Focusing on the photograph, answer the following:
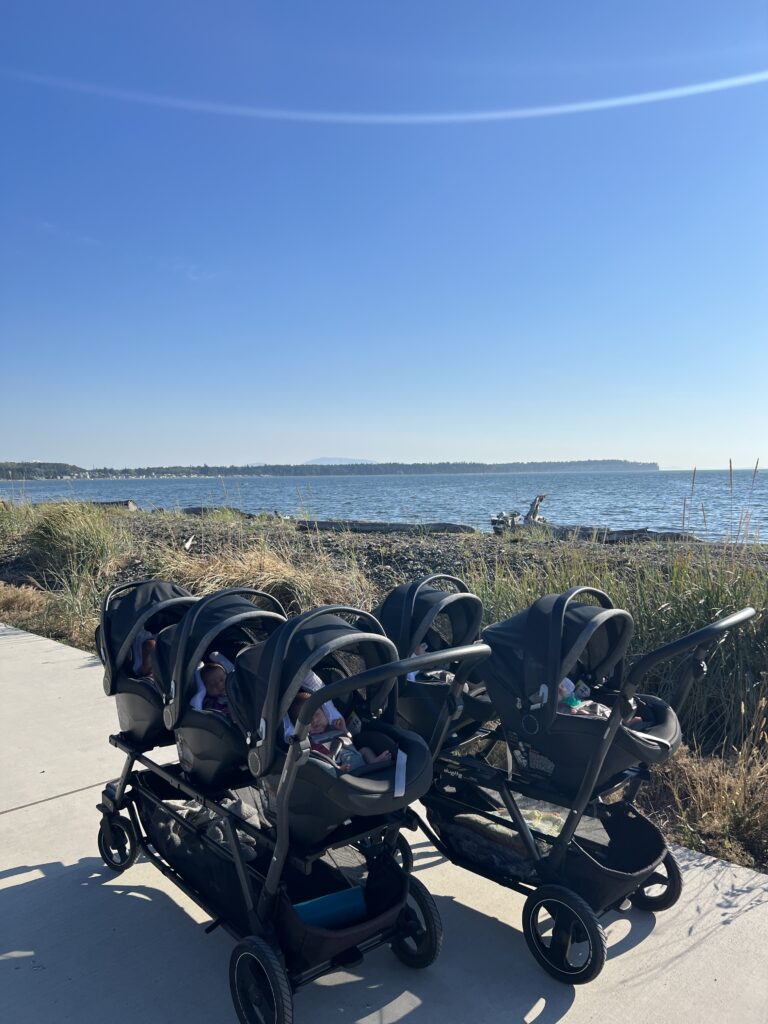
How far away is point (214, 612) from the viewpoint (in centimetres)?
276

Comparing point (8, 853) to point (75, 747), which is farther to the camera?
point (75, 747)

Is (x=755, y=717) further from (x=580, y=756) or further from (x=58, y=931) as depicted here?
(x=58, y=931)

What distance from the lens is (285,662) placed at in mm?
2240

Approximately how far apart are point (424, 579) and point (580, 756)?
1033mm

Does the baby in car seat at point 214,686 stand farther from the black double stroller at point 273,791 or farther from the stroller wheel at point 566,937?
the stroller wheel at point 566,937

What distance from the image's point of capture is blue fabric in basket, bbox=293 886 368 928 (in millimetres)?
2389

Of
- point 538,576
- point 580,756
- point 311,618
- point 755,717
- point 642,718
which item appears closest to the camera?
point 311,618

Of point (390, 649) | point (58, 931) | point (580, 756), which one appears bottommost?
point (58, 931)

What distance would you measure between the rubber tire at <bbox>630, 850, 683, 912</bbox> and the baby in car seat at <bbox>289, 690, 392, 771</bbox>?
1.22 metres

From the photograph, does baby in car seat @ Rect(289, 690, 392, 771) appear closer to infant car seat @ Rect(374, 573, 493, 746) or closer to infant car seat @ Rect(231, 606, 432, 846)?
infant car seat @ Rect(231, 606, 432, 846)

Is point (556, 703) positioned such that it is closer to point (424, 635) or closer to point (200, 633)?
point (424, 635)

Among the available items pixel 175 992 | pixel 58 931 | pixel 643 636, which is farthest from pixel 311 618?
pixel 643 636

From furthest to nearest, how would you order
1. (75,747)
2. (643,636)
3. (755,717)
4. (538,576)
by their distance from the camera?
(538,576)
(643,636)
(75,747)
(755,717)

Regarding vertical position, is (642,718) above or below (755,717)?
above
